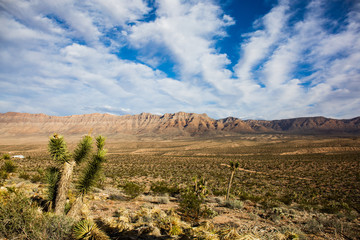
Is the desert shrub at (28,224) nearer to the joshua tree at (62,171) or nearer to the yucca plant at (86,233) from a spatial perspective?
the yucca plant at (86,233)

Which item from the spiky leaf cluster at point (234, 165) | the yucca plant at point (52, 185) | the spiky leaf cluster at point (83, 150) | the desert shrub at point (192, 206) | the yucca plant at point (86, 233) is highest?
the spiky leaf cluster at point (83, 150)

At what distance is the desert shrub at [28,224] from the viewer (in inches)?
148

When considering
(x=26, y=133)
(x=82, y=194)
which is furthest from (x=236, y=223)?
(x=26, y=133)

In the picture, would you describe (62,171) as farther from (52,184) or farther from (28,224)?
(28,224)

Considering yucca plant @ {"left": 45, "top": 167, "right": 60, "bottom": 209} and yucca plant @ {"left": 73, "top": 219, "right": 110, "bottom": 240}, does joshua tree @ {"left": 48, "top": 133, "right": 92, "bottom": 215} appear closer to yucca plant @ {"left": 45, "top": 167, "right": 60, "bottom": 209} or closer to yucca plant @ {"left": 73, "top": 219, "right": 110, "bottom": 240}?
yucca plant @ {"left": 45, "top": 167, "right": 60, "bottom": 209}

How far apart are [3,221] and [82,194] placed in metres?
1.85

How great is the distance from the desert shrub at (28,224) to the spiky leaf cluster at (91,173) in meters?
1.18

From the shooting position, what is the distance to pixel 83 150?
18.6 ft

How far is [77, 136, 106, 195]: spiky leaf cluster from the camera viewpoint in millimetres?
5430

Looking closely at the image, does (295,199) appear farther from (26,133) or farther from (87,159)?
(26,133)

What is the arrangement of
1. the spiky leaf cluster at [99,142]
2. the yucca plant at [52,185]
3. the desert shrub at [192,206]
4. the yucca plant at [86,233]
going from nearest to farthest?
1. the yucca plant at [86,233]
2. the yucca plant at [52,185]
3. the spiky leaf cluster at [99,142]
4. the desert shrub at [192,206]

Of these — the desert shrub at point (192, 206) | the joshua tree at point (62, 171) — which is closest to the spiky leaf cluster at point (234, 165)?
the desert shrub at point (192, 206)

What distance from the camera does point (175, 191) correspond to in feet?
48.8

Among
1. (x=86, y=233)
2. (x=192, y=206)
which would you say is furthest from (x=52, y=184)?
(x=192, y=206)
